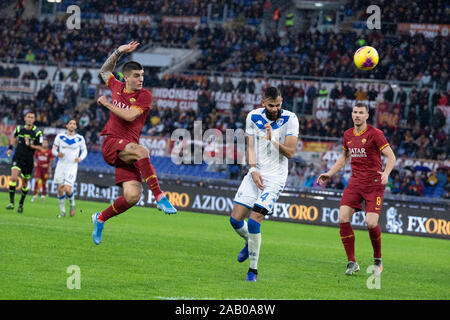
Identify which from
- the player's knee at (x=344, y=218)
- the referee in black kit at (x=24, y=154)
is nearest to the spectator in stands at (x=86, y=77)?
the referee in black kit at (x=24, y=154)

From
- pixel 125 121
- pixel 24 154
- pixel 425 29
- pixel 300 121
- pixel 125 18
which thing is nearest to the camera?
pixel 125 121

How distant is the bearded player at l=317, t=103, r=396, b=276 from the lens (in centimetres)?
1123

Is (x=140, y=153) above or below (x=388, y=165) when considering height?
above

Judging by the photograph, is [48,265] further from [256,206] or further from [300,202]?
[300,202]

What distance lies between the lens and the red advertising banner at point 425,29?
3603cm

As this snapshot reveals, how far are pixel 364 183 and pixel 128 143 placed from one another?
3.64 m

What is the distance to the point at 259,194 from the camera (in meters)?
10.2

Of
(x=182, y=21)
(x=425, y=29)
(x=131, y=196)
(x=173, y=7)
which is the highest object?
(x=173, y=7)

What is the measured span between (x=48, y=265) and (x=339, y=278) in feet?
13.0

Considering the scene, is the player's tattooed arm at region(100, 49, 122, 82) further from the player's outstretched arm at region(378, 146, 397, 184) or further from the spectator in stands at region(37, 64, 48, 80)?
the spectator in stands at region(37, 64, 48, 80)

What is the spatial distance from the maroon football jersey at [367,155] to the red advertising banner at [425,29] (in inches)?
1029

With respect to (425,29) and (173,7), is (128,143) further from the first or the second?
(173,7)

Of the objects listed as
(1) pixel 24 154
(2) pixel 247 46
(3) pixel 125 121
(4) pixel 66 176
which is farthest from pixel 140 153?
(2) pixel 247 46

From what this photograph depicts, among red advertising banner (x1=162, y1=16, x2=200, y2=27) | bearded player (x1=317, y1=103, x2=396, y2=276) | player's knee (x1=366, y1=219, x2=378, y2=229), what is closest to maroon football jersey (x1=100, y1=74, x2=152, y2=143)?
bearded player (x1=317, y1=103, x2=396, y2=276)
